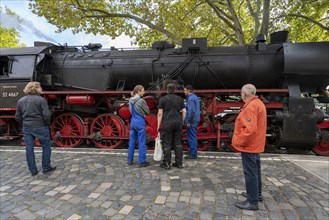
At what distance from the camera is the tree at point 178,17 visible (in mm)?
11320

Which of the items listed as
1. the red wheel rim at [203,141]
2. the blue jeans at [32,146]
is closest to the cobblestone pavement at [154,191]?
the blue jeans at [32,146]

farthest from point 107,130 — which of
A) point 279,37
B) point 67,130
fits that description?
point 279,37

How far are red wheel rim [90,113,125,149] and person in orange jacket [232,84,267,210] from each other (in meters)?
4.25

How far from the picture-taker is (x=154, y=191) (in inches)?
139

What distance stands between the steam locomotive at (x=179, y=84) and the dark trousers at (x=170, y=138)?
1649 millimetres

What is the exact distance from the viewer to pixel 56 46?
7.76 meters

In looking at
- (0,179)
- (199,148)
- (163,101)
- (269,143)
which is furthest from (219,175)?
(0,179)

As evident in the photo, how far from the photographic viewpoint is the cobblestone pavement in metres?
2.95

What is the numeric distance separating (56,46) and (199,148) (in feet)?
18.8

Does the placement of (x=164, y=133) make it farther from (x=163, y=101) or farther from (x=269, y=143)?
(x=269, y=143)

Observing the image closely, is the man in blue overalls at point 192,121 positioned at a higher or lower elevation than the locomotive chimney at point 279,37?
lower

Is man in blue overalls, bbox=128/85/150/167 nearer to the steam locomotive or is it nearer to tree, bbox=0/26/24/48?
the steam locomotive

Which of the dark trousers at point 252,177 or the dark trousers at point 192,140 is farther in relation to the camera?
the dark trousers at point 192,140

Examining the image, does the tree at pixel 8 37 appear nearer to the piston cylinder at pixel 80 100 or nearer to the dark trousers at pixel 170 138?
the piston cylinder at pixel 80 100
